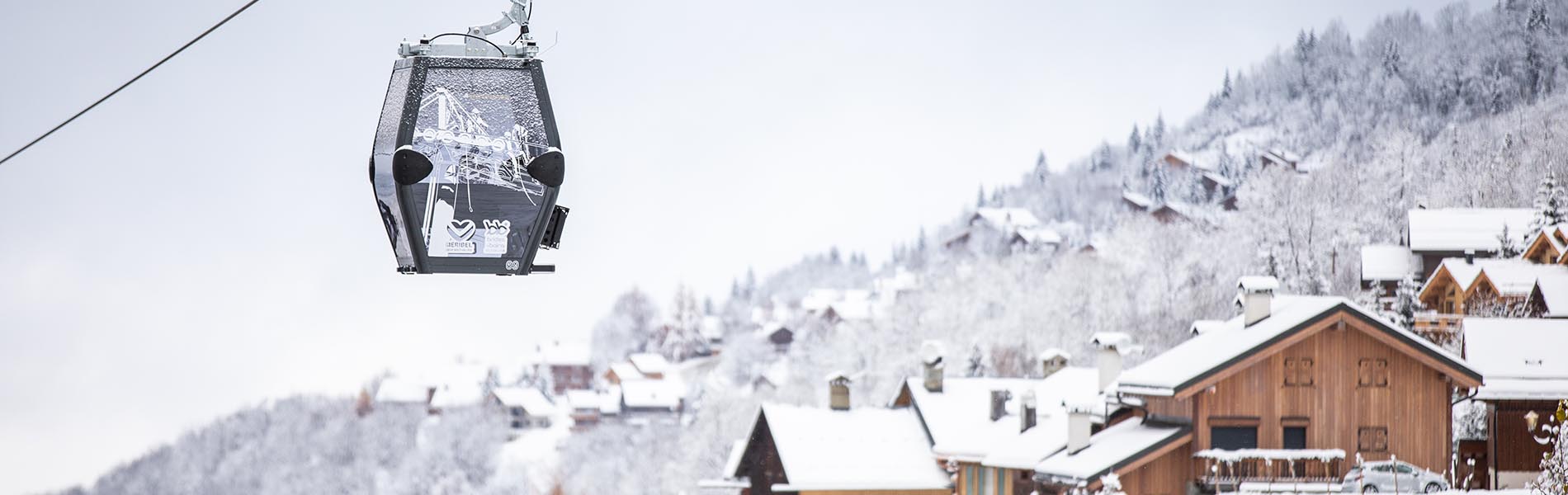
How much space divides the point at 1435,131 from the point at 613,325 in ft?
371

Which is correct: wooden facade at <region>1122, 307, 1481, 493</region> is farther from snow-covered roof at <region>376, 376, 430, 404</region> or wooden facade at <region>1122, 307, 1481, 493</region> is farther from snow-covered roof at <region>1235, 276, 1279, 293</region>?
snow-covered roof at <region>376, 376, 430, 404</region>

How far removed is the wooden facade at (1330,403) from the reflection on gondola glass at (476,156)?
2055cm

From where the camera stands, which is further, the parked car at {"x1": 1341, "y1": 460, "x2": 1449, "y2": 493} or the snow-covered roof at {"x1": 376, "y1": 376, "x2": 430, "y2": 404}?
the snow-covered roof at {"x1": 376, "y1": 376, "x2": 430, "y2": 404}

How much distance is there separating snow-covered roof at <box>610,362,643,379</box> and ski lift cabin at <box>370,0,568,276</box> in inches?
4930

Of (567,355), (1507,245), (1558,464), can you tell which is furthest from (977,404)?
(567,355)

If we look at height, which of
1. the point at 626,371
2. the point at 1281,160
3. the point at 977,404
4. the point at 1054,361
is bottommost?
the point at 977,404

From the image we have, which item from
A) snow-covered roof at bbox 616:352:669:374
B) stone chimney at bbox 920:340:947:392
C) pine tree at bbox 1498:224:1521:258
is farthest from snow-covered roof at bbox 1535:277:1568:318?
snow-covered roof at bbox 616:352:669:374

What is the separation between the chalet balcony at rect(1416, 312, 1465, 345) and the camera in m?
39.0

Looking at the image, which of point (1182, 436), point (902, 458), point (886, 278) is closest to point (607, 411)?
point (886, 278)

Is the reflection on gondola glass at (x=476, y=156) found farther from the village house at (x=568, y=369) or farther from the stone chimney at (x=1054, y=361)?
the village house at (x=568, y=369)

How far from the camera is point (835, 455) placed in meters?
38.2

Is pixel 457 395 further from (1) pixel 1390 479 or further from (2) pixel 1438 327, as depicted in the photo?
(1) pixel 1390 479

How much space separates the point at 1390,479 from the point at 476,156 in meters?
20.5

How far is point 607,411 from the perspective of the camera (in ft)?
396
